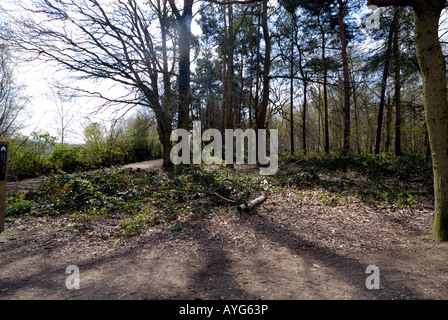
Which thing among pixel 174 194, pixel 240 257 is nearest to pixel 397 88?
pixel 174 194

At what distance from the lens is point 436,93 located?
11.6 feet

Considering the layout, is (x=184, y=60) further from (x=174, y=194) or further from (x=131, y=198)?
(x=131, y=198)

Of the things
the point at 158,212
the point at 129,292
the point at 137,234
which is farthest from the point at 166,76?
the point at 129,292

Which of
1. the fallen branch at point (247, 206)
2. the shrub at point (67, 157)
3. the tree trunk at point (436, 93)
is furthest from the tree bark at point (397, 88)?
the shrub at point (67, 157)

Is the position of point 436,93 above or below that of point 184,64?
below

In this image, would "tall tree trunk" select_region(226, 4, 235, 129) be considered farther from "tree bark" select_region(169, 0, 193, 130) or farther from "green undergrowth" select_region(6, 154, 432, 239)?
"green undergrowth" select_region(6, 154, 432, 239)

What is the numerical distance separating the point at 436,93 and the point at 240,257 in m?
4.16

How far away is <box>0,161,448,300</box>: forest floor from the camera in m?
2.48

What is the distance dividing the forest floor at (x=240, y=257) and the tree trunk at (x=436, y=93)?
0.71m

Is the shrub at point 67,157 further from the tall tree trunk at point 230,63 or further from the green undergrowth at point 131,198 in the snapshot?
the tall tree trunk at point 230,63

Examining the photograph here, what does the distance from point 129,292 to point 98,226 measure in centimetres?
297

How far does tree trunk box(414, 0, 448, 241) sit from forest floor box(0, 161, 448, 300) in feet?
2.31

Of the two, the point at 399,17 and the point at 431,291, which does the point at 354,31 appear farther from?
the point at 431,291

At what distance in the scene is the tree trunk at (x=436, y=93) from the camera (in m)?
3.52
